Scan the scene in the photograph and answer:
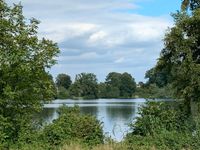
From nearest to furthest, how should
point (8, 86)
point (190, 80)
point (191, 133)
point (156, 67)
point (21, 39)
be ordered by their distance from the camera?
1. point (191, 133)
2. point (8, 86)
3. point (21, 39)
4. point (190, 80)
5. point (156, 67)

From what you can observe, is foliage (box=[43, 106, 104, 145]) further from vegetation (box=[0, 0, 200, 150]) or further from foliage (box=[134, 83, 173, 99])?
foliage (box=[134, 83, 173, 99])

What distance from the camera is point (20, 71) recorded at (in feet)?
46.1

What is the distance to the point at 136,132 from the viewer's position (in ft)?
46.4

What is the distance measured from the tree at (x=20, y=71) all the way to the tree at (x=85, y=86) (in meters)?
87.0

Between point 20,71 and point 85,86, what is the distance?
340 feet

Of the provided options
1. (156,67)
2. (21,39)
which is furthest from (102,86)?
(21,39)

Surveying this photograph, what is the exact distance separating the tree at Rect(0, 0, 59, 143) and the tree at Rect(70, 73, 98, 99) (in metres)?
87.0

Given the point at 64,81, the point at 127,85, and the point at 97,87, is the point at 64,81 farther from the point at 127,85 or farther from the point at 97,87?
the point at 127,85

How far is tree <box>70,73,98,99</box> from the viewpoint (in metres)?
109

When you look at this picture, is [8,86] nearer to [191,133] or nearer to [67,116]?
[67,116]

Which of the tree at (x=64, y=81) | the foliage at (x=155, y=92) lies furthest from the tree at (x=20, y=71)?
the tree at (x=64, y=81)

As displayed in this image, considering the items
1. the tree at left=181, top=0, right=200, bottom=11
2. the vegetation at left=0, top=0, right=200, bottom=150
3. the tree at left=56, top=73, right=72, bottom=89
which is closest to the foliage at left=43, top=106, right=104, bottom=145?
the vegetation at left=0, top=0, right=200, bottom=150

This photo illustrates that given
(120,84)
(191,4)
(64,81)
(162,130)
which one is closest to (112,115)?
(191,4)

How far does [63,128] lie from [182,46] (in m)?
8.95
